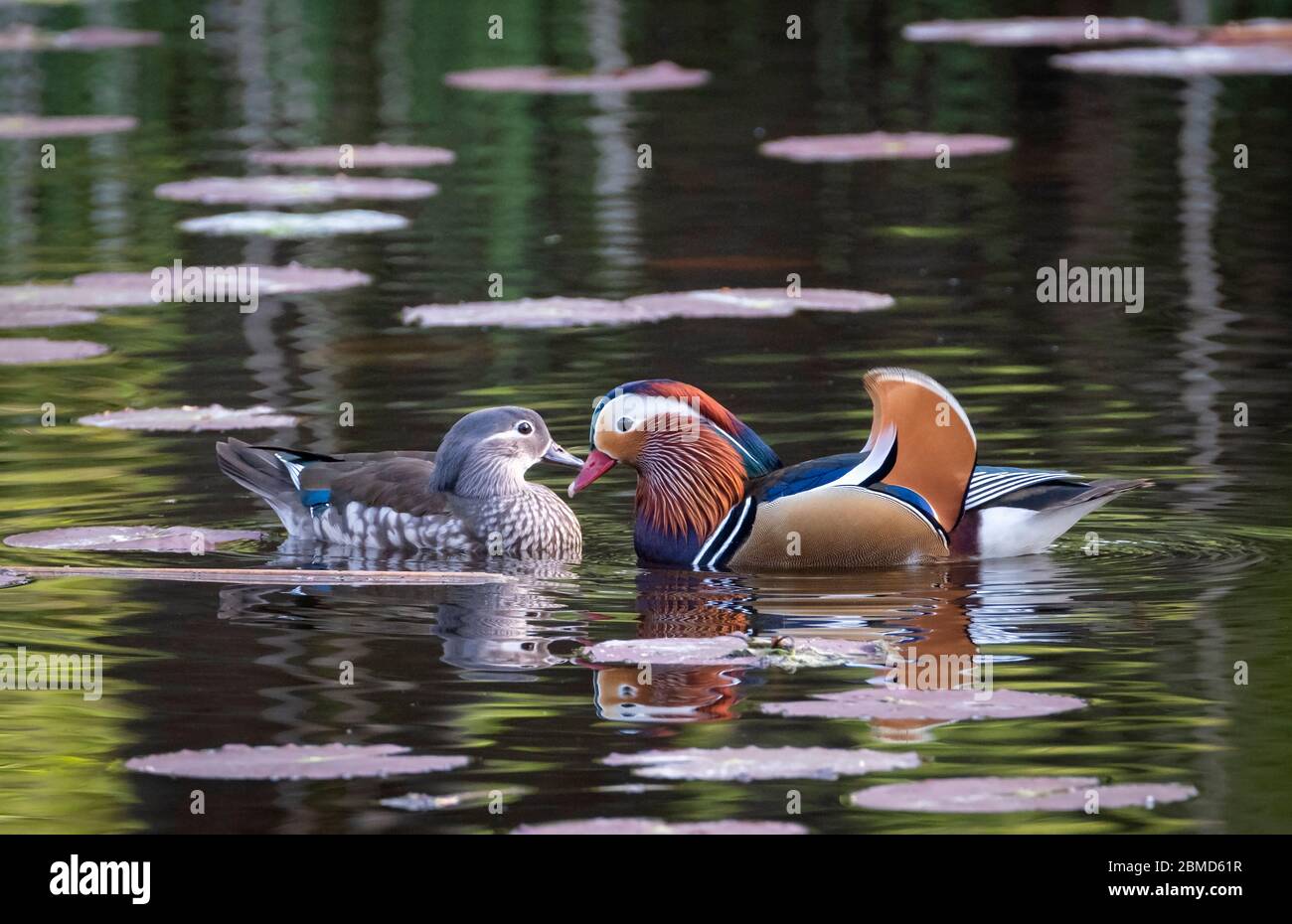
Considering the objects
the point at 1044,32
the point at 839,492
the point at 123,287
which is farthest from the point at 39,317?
the point at 1044,32

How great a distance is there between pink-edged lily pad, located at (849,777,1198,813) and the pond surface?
0.13 feet

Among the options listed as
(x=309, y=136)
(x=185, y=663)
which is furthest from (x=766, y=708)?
(x=309, y=136)

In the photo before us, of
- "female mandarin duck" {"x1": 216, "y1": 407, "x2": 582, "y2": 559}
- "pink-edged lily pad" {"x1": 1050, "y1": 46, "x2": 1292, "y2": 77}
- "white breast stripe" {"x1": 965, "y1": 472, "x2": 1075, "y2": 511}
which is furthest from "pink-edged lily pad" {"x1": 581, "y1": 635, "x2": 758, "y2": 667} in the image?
"pink-edged lily pad" {"x1": 1050, "y1": 46, "x2": 1292, "y2": 77}

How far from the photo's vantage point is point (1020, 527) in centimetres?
932

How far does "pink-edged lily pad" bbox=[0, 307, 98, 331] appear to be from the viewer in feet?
46.3

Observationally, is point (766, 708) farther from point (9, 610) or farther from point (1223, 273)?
point (1223, 273)

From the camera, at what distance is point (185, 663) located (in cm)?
809

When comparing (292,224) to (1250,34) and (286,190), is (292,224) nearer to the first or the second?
(286,190)

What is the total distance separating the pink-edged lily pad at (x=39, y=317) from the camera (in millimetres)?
14125

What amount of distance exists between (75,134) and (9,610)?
495 inches

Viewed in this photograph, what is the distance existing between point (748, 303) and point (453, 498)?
3.95 metres

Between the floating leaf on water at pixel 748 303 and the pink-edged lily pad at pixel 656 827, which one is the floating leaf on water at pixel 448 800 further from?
the floating leaf on water at pixel 748 303

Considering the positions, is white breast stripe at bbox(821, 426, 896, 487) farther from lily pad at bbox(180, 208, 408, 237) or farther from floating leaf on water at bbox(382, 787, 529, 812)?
lily pad at bbox(180, 208, 408, 237)

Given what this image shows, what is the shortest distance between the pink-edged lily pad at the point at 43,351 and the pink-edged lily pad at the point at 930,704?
695 cm
